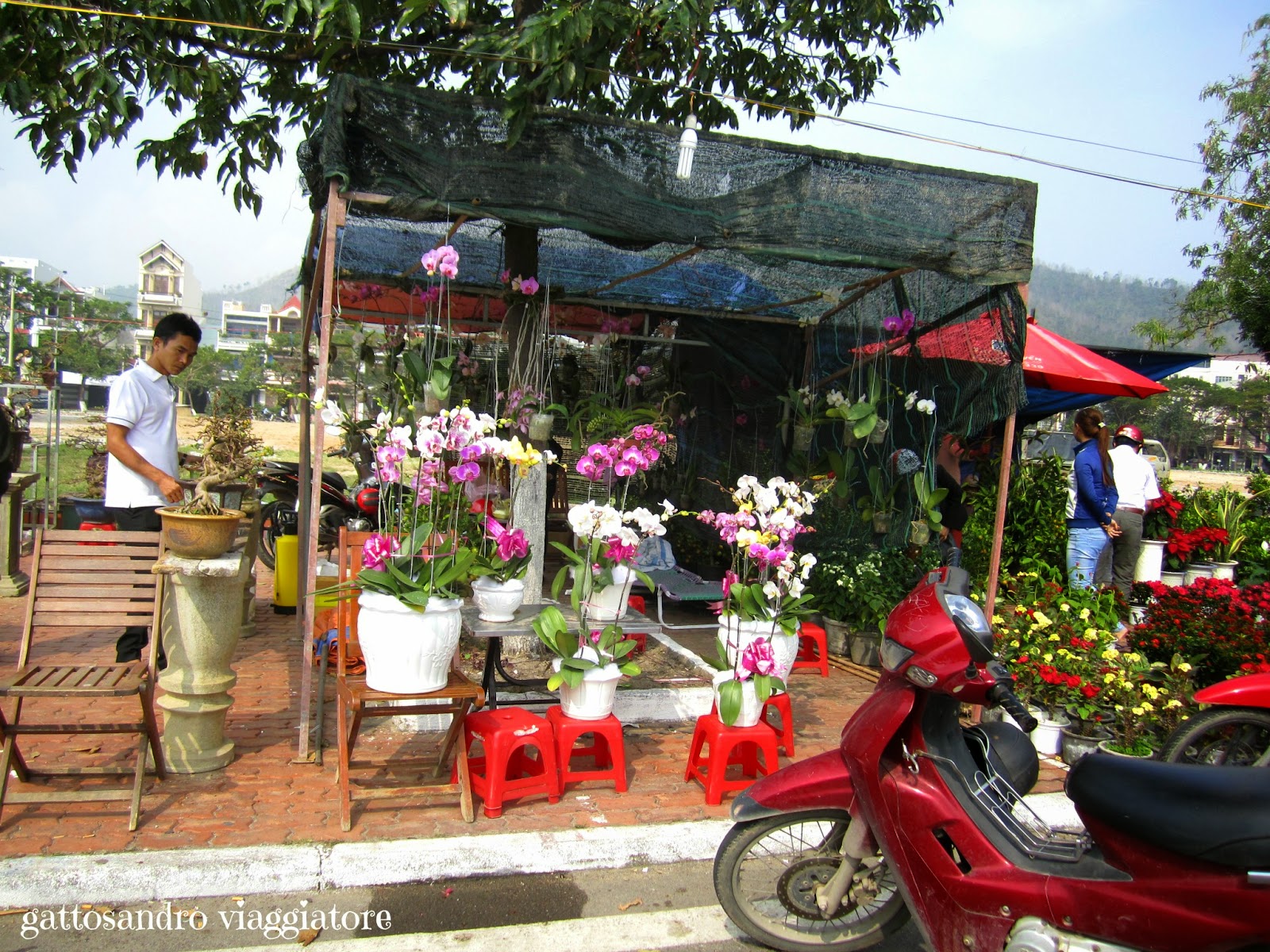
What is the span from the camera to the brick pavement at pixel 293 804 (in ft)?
10.8

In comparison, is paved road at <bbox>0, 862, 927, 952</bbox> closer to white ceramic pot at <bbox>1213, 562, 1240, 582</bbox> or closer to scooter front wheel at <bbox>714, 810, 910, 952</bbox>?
scooter front wheel at <bbox>714, 810, 910, 952</bbox>

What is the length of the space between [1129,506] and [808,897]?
19.2 ft

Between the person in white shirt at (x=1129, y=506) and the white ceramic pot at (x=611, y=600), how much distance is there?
497 cm

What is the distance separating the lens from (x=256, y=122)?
6094 millimetres

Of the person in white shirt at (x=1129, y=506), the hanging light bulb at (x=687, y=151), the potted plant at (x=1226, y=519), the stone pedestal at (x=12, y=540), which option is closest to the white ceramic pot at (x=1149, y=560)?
the person in white shirt at (x=1129, y=506)

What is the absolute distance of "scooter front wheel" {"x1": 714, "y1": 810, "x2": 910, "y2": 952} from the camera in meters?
2.78

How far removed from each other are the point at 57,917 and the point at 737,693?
2559mm

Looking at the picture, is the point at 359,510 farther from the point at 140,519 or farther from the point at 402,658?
the point at 402,658

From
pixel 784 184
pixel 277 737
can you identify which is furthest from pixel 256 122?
pixel 277 737

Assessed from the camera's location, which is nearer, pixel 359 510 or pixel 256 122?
pixel 256 122

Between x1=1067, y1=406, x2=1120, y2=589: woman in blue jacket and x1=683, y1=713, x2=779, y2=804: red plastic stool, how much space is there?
4045mm

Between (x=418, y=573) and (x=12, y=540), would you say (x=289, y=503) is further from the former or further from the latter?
(x=418, y=573)

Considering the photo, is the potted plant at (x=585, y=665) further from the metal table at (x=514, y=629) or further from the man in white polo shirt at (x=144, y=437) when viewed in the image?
the man in white polo shirt at (x=144, y=437)

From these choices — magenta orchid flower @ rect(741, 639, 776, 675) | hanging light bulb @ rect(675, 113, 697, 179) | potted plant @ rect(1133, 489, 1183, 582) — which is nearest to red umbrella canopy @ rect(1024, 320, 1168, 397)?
potted plant @ rect(1133, 489, 1183, 582)
